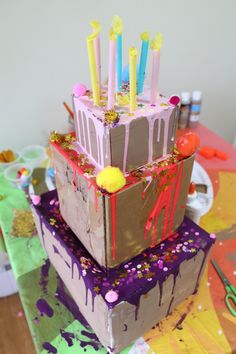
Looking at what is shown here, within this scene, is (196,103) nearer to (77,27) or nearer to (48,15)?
(77,27)

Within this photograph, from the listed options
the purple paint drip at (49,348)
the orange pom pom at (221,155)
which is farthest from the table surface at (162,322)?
the orange pom pom at (221,155)

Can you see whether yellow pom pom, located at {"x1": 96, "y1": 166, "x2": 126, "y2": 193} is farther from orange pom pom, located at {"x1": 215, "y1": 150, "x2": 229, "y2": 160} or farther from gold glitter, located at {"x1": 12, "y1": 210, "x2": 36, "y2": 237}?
orange pom pom, located at {"x1": 215, "y1": 150, "x2": 229, "y2": 160}

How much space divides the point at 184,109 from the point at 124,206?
0.91 metres

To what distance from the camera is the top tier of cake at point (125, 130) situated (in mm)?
534

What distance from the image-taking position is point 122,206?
56 cm

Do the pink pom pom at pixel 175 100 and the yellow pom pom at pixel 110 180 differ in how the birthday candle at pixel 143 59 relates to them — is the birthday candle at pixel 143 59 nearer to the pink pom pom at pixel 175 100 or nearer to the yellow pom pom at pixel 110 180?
the pink pom pom at pixel 175 100

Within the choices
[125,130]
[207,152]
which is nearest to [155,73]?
[125,130]

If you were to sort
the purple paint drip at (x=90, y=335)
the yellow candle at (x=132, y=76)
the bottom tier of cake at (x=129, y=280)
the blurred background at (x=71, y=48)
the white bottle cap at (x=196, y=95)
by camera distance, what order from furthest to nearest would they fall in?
the white bottle cap at (x=196, y=95)
the blurred background at (x=71, y=48)
the purple paint drip at (x=90, y=335)
the bottom tier of cake at (x=129, y=280)
the yellow candle at (x=132, y=76)

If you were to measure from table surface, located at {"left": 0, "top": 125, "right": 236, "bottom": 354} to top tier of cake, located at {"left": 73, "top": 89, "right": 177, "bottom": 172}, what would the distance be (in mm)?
388

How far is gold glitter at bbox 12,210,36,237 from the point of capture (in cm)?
93

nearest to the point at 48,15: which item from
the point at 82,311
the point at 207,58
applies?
the point at 207,58

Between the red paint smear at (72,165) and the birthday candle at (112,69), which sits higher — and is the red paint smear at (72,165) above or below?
below

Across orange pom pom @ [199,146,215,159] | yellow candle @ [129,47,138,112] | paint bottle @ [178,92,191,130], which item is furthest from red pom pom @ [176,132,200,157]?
paint bottle @ [178,92,191,130]

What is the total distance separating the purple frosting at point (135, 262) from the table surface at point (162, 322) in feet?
0.47
